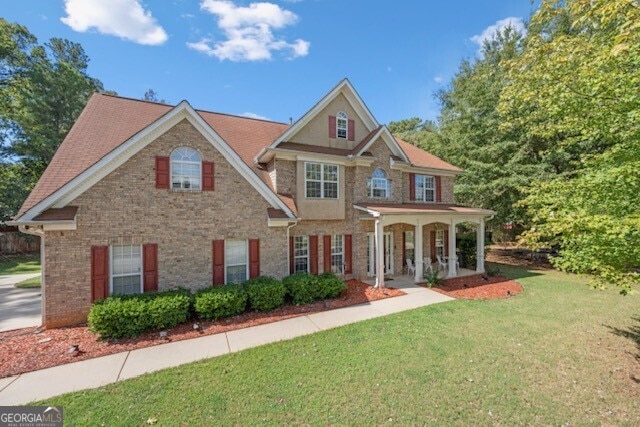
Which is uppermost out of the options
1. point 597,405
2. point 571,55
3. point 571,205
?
point 571,55

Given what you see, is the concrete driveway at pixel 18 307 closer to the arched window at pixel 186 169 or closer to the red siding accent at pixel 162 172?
the red siding accent at pixel 162 172

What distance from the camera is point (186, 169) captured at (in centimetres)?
978

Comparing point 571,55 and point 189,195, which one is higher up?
point 571,55


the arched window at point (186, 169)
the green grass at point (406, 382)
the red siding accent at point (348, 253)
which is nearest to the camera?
the green grass at point (406, 382)

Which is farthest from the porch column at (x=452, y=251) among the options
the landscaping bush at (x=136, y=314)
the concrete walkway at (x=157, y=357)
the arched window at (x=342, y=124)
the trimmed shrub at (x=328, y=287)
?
the landscaping bush at (x=136, y=314)

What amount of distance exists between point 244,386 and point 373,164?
11754mm

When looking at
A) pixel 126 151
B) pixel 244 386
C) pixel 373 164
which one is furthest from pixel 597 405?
pixel 126 151

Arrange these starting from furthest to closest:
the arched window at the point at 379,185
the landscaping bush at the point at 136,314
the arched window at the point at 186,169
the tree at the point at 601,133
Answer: the arched window at the point at 379,185, the arched window at the point at 186,169, the landscaping bush at the point at 136,314, the tree at the point at 601,133

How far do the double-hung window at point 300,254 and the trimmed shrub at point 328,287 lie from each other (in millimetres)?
2037

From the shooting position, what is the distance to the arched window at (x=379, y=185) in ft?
47.6

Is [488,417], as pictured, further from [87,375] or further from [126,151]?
[126,151]

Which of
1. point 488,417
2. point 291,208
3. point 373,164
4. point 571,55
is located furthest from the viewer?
point 373,164

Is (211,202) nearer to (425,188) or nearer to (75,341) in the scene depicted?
(75,341)

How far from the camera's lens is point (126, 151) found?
8.79m
